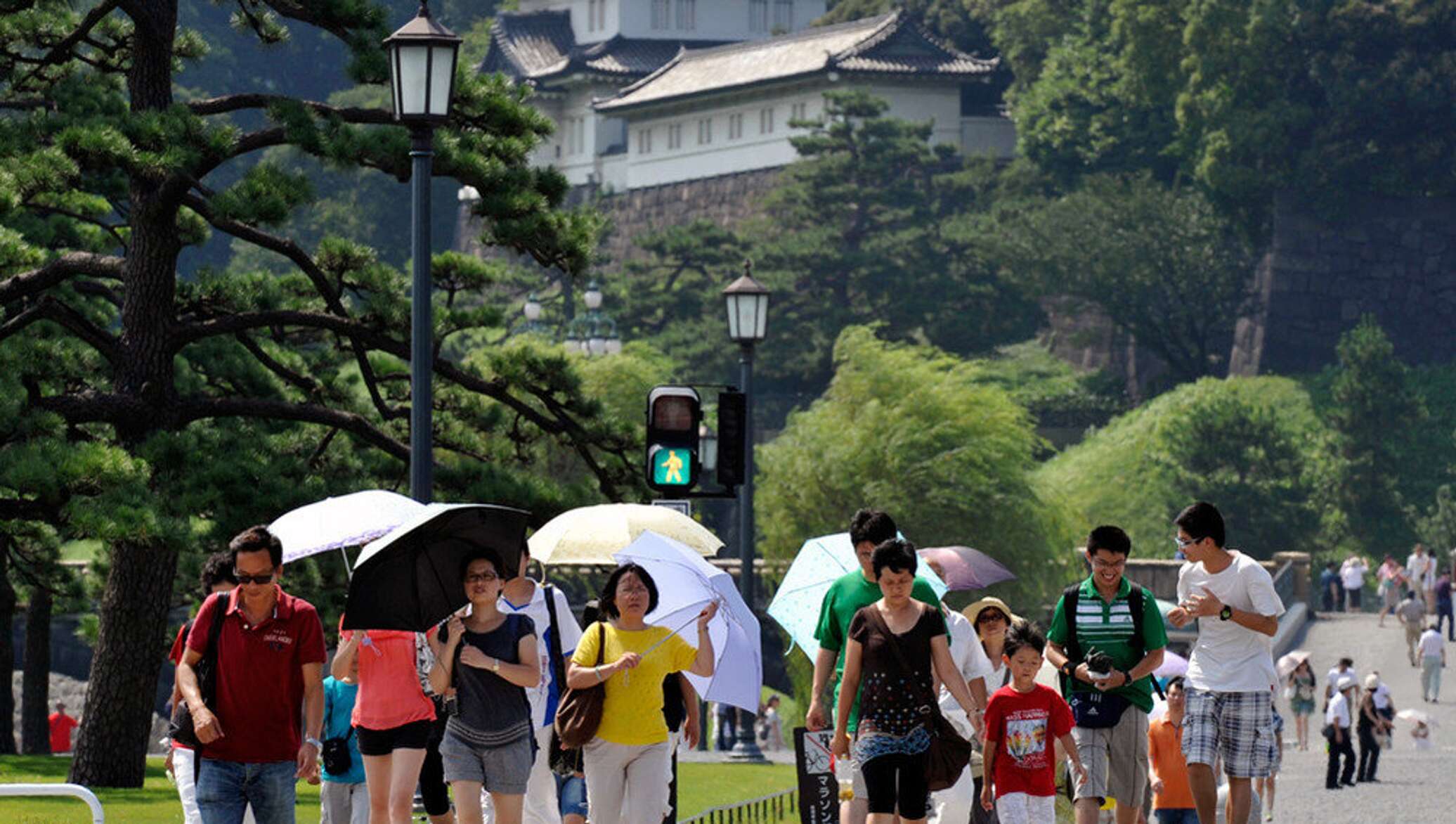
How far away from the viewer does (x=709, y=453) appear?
23641 mm

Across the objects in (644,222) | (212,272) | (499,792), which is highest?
(644,222)

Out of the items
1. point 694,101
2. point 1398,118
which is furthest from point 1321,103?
point 694,101

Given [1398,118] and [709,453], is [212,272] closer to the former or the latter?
[709,453]

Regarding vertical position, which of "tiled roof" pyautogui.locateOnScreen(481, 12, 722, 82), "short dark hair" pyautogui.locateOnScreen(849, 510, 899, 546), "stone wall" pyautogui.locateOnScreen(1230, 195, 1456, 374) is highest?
"tiled roof" pyautogui.locateOnScreen(481, 12, 722, 82)

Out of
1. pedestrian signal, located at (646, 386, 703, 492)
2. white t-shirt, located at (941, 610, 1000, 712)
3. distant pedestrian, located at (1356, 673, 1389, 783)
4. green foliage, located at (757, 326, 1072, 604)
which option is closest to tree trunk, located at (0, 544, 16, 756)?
pedestrian signal, located at (646, 386, 703, 492)

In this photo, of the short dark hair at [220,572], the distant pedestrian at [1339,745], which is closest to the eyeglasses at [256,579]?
the short dark hair at [220,572]

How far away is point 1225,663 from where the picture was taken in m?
12.1

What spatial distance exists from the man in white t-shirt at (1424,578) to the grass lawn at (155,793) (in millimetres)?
22069

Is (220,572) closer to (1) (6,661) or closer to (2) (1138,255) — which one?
(1) (6,661)

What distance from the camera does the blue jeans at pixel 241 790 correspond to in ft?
32.6

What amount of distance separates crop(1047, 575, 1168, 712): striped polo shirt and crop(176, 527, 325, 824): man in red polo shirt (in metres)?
3.44

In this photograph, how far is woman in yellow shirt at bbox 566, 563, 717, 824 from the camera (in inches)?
451

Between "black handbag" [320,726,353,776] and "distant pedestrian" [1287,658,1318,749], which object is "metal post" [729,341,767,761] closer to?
"black handbag" [320,726,353,776]

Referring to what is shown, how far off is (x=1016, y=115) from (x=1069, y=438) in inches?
400
